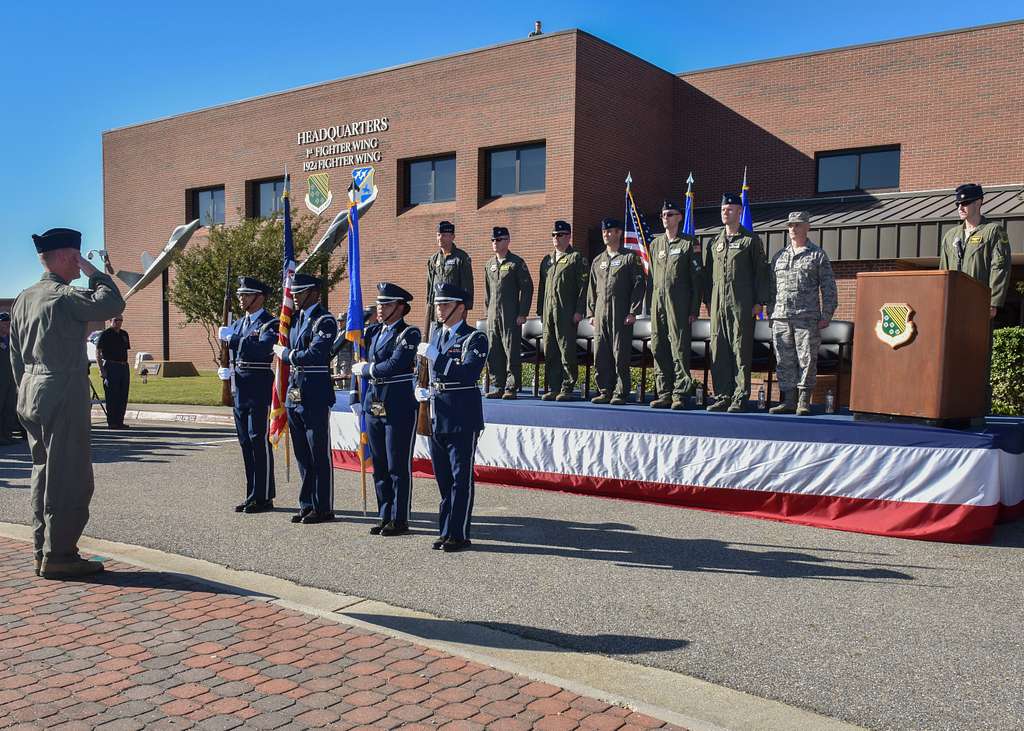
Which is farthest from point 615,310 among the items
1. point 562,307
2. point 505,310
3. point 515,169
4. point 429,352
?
point 515,169

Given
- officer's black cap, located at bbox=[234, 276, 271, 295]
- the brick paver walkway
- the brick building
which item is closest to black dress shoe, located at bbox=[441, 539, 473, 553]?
the brick paver walkway

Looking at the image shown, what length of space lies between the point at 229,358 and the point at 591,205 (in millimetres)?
14527

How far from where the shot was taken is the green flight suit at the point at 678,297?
8.51 m

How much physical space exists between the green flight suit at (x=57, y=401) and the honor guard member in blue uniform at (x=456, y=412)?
2.17 meters

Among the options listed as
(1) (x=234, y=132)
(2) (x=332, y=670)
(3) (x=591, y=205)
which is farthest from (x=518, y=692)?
(1) (x=234, y=132)

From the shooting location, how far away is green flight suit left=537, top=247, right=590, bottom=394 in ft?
30.2

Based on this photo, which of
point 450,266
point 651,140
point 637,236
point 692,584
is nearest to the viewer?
point 692,584

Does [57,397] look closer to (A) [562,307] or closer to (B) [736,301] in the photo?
(A) [562,307]

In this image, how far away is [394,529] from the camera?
6719 mm

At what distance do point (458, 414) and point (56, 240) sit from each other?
2846 mm

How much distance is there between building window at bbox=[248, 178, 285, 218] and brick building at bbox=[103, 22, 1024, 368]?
0.69 meters

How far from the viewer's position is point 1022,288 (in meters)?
14.3

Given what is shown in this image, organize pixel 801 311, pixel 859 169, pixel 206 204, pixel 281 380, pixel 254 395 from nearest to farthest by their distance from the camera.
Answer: pixel 281 380
pixel 254 395
pixel 801 311
pixel 859 169
pixel 206 204

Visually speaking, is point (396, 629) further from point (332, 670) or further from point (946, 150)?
point (946, 150)
